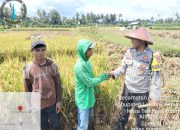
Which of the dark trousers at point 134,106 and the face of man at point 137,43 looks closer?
the face of man at point 137,43

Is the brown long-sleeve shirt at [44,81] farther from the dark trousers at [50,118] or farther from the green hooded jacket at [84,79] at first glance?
the green hooded jacket at [84,79]

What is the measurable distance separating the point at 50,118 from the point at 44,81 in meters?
0.40

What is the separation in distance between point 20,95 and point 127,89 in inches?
46.9

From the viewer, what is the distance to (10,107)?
3238 millimetres

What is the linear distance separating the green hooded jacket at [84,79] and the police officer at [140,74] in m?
0.28

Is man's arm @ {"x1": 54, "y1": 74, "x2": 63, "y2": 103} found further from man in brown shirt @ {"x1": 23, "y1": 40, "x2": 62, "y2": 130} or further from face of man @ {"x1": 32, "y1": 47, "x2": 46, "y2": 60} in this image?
face of man @ {"x1": 32, "y1": 47, "x2": 46, "y2": 60}

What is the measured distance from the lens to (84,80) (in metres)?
2.78

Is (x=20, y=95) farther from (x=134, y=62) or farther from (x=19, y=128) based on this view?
(x=134, y=62)

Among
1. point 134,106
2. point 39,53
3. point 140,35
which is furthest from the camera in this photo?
point 134,106

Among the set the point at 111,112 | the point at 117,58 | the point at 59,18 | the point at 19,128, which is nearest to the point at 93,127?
the point at 111,112

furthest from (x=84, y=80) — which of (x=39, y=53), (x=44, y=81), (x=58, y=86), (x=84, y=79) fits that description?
(x=39, y=53)

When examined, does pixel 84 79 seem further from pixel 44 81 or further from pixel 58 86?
pixel 44 81

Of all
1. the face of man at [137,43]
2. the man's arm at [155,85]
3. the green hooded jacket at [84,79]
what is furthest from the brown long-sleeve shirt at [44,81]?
the man's arm at [155,85]

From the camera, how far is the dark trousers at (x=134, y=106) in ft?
9.84
